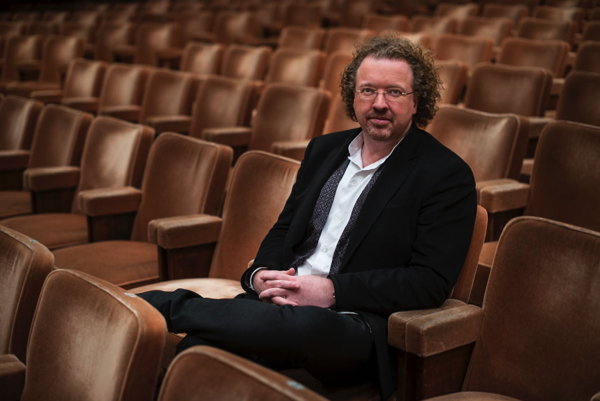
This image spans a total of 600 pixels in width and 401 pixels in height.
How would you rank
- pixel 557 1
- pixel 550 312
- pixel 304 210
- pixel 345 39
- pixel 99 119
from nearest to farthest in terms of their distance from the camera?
pixel 550 312
pixel 304 210
pixel 99 119
pixel 345 39
pixel 557 1

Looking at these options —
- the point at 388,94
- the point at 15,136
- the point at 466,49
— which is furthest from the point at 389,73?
the point at 466,49

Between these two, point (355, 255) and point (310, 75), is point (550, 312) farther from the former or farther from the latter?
point (310, 75)

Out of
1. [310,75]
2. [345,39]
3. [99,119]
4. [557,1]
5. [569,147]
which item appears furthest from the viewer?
[557,1]

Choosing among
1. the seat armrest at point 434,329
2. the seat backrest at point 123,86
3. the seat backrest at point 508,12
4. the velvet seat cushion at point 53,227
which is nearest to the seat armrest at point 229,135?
the velvet seat cushion at point 53,227

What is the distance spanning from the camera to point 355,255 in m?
0.55

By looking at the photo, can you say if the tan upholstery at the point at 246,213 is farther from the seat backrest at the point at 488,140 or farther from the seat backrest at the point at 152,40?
the seat backrest at the point at 152,40

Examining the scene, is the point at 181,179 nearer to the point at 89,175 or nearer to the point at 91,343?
A: the point at 89,175

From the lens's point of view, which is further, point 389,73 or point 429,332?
point 389,73

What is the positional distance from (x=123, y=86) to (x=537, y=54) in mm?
891

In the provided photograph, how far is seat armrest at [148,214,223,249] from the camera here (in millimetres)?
728

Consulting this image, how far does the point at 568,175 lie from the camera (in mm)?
A: 728

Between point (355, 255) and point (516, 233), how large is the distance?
0.43 feet

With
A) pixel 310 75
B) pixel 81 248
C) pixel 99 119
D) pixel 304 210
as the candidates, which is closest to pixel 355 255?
pixel 304 210

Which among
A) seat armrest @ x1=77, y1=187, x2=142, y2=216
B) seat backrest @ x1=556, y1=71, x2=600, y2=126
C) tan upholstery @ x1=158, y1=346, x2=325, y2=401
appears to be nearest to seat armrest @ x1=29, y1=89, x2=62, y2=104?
seat armrest @ x1=77, y1=187, x2=142, y2=216
